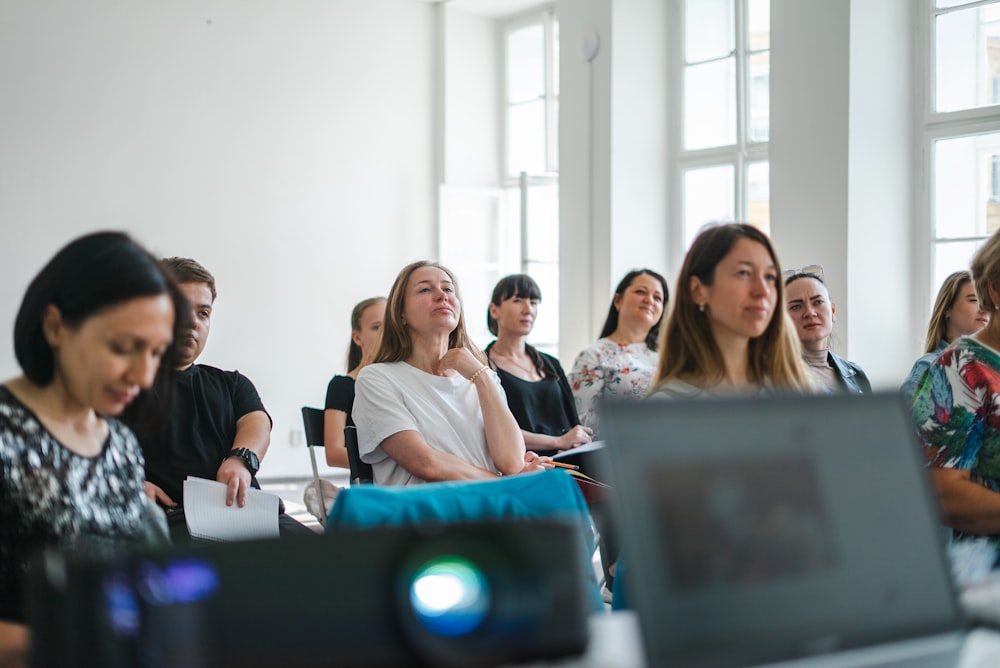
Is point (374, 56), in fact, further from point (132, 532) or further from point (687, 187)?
point (132, 532)

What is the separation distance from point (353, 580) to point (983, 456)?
1.57 m

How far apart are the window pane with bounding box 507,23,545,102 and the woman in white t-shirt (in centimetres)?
548

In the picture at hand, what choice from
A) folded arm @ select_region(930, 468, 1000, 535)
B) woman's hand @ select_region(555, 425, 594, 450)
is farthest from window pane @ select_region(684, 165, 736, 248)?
folded arm @ select_region(930, 468, 1000, 535)

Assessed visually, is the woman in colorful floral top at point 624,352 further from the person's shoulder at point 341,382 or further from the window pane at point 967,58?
the window pane at point 967,58

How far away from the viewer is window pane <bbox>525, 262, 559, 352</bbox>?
7.91m

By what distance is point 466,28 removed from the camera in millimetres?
8383

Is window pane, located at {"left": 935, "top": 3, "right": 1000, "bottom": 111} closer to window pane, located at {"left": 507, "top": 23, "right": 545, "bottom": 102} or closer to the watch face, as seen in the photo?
window pane, located at {"left": 507, "top": 23, "right": 545, "bottom": 102}

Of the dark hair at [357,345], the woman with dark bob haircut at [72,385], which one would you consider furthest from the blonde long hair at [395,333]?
the woman with dark bob haircut at [72,385]

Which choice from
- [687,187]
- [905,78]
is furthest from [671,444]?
[687,187]

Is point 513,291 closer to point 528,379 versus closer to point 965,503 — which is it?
point 528,379

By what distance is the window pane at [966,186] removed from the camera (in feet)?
17.6

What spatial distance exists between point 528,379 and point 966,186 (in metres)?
2.82

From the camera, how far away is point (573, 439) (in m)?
4.08

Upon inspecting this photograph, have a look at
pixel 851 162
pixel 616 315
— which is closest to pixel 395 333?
pixel 616 315
